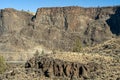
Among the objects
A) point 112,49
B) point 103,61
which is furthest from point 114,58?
point 112,49

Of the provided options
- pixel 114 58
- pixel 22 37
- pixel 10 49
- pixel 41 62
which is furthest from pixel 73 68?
pixel 22 37

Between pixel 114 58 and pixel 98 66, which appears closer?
pixel 98 66

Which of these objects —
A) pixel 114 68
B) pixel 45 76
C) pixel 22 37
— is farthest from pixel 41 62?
pixel 22 37

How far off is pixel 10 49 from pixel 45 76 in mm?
146171

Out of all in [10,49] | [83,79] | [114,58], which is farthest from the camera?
[10,49]

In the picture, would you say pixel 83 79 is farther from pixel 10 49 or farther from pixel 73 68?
pixel 10 49

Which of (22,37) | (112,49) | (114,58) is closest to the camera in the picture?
(114,58)

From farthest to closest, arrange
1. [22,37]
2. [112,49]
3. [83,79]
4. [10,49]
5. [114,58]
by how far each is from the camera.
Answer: [22,37] < [10,49] < [112,49] < [114,58] < [83,79]

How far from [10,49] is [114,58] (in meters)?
143

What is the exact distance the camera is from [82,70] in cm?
3725

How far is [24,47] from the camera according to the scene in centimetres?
19012

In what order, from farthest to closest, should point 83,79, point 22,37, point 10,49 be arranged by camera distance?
point 22,37, point 10,49, point 83,79

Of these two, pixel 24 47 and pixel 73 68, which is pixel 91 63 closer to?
pixel 73 68

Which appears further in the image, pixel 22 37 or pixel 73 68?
pixel 22 37
